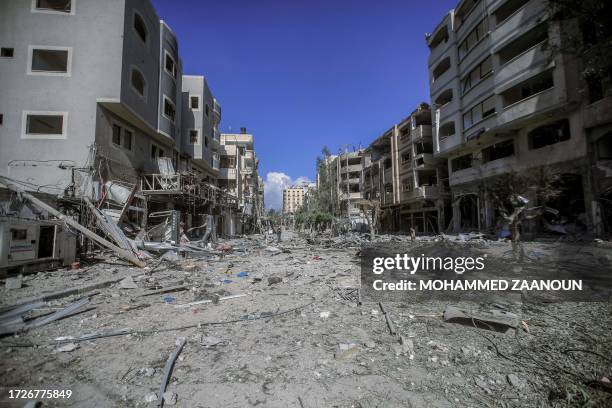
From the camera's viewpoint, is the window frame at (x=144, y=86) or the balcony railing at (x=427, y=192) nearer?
the window frame at (x=144, y=86)

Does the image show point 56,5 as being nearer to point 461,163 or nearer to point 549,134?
point 549,134

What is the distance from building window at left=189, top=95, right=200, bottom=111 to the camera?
26.5m

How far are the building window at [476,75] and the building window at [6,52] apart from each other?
2859 cm

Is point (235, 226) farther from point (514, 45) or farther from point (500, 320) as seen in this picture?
point (500, 320)

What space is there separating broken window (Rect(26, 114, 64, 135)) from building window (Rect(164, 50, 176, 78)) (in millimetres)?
7829

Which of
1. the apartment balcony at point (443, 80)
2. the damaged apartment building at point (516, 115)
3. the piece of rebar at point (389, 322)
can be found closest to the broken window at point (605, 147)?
the damaged apartment building at point (516, 115)

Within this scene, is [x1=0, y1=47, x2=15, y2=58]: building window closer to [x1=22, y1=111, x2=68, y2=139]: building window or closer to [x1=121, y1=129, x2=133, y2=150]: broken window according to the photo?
[x1=22, y1=111, x2=68, y2=139]: building window

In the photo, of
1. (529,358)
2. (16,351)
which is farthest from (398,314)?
(16,351)

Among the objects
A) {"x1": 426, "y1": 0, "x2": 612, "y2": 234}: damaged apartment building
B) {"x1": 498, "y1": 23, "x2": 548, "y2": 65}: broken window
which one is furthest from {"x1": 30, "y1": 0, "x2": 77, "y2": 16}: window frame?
{"x1": 498, "y1": 23, "x2": 548, "y2": 65}: broken window

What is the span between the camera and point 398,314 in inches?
214

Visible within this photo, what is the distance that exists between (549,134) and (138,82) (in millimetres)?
25401

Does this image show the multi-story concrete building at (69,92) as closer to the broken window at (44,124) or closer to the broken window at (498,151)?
the broken window at (44,124)

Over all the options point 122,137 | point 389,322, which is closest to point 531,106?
point 389,322

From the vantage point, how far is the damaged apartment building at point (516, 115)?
47.3 ft
